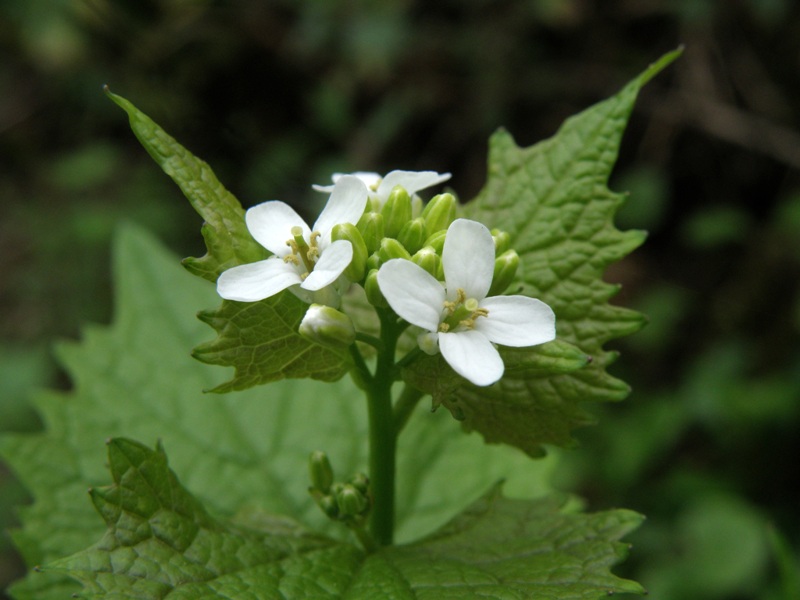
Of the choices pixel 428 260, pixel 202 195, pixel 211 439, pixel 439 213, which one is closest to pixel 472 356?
pixel 428 260

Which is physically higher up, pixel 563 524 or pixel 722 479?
pixel 722 479

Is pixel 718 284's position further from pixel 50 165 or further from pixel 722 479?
pixel 50 165

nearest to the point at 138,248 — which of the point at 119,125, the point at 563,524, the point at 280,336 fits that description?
the point at 280,336

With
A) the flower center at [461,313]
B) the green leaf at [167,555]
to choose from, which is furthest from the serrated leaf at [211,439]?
the flower center at [461,313]

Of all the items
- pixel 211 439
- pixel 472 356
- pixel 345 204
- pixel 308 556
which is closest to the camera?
pixel 472 356

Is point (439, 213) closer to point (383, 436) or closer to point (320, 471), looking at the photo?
point (383, 436)

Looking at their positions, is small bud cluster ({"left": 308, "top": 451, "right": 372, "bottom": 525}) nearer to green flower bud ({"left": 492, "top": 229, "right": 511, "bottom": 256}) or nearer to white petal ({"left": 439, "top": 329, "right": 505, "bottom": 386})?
white petal ({"left": 439, "top": 329, "right": 505, "bottom": 386})


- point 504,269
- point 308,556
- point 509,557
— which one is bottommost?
point 308,556
